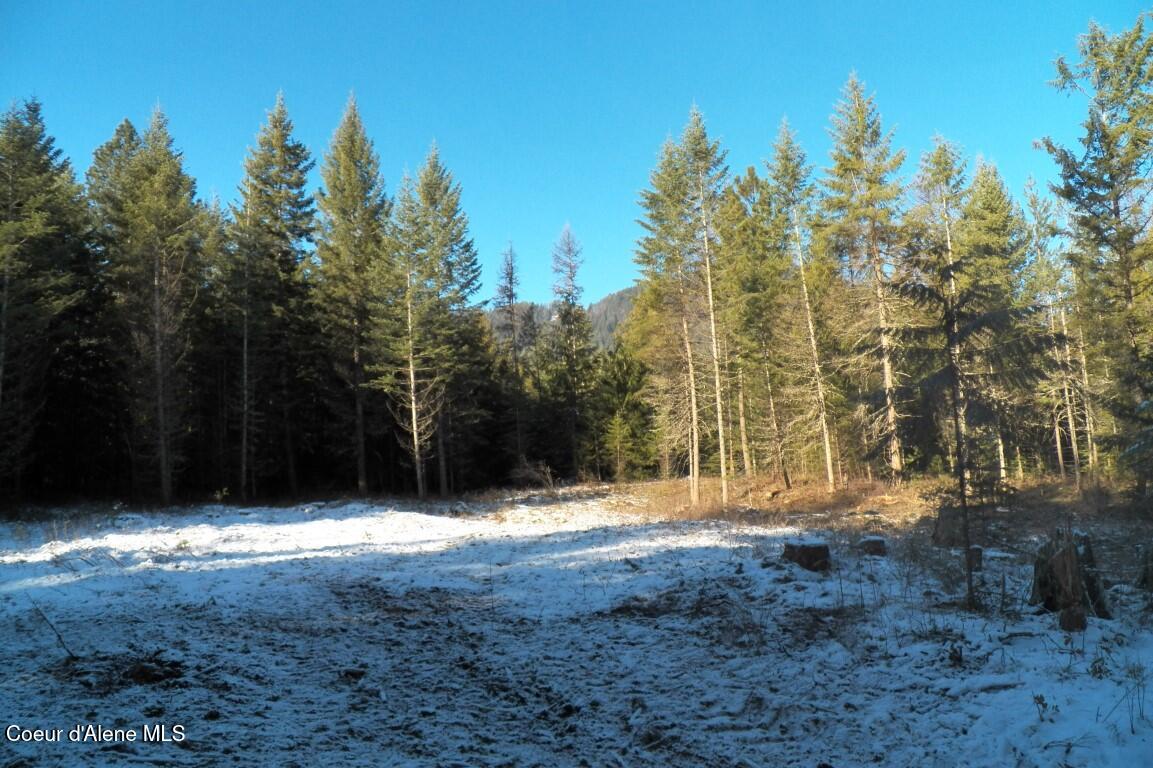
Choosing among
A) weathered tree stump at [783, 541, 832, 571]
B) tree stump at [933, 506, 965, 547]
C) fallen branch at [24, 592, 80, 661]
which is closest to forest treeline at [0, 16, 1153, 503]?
→ tree stump at [933, 506, 965, 547]

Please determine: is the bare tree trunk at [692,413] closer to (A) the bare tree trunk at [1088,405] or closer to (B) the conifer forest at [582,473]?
(B) the conifer forest at [582,473]

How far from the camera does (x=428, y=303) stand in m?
26.8

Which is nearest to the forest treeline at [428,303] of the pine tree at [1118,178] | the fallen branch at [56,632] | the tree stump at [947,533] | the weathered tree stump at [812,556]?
the pine tree at [1118,178]

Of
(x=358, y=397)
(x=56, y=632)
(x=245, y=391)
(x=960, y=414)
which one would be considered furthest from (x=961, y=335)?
(x=245, y=391)

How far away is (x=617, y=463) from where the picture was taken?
38.1 meters

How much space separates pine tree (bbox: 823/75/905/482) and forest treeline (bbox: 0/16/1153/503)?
0.33 ft

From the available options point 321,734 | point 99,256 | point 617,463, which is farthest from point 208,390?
point 321,734

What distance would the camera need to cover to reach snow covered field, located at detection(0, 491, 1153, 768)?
4.53 meters

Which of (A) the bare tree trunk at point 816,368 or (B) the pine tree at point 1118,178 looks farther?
(A) the bare tree trunk at point 816,368

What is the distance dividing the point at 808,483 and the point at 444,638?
24.6 metres

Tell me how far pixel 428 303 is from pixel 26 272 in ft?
45.7

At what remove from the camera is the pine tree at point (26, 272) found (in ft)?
60.7

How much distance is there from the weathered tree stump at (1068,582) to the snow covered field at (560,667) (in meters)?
0.26

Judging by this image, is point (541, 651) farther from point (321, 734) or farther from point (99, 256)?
point (99, 256)
